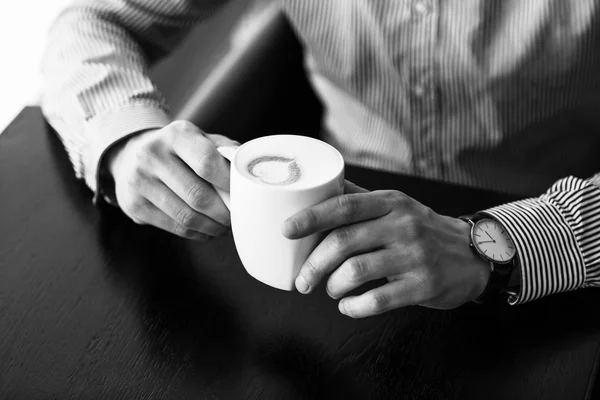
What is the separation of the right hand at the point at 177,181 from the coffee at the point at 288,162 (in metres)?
0.06

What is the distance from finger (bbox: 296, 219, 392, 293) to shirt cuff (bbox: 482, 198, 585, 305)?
16 cm

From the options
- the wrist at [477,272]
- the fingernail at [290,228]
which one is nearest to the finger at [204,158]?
the fingernail at [290,228]

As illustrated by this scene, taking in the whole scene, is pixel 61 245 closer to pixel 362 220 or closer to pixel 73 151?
pixel 73 151

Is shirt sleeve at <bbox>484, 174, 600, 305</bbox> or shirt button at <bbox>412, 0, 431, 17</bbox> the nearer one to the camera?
shirt sleeve at <bbox>484, 174, 600, 305</bbox>

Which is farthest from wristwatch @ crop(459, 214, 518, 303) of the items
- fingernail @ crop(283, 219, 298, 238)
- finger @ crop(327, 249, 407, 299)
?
fingernail @ crop(283, 219, 298, 238)

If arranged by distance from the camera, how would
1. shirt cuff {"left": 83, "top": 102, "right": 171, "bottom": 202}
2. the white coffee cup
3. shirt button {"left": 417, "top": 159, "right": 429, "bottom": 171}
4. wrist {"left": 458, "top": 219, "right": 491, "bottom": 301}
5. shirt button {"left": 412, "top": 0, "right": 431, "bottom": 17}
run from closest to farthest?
the white coffee cup, wrist {"left": 458, "top": 219, "right": 491, "bottom": 301}, shirt cuff {"left": 83, "top": 102, "right": 171, "bottom": 202}, shirt button {"left": 412, "top": 0, "right": 431, "bottom": 17}, shirt button {"left": 417, "top": 159, "right": 429, "bottom": 171}

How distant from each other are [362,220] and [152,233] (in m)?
0.27

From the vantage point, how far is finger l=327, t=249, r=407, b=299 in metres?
0.63

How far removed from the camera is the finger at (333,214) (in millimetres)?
585

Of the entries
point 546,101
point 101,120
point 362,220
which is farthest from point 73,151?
point 546,101

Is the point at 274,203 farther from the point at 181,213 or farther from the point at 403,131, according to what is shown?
the point at 403,131

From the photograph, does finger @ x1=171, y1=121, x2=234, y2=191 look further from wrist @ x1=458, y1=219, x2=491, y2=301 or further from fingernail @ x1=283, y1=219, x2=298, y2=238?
wrist @ x1=458, y1=219, x2=491, y2=301

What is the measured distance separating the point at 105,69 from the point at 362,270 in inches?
18.3

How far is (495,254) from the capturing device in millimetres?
703
